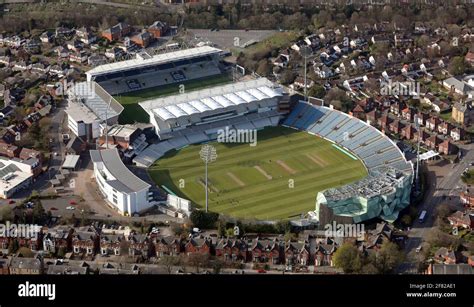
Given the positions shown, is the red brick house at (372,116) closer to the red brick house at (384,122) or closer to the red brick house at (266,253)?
the red brick house at (384,122)

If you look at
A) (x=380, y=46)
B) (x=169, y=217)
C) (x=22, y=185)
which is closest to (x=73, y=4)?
(x=380, y=46)

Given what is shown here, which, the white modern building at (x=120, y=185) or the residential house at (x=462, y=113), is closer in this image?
the white modern building at (x=120, y=185)

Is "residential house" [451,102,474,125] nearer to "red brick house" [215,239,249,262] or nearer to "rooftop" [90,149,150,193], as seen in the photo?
"red brick house" [215,239,249,262]

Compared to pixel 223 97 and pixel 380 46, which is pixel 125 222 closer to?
pixel 223 97

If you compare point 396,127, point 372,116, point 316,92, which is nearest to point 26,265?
point 396,127

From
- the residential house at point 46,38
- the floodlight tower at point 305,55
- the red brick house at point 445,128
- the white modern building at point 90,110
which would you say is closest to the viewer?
the white modern building at point 90,110

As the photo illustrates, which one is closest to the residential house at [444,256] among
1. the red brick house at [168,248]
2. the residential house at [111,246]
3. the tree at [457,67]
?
the red brick house at [168,248]
